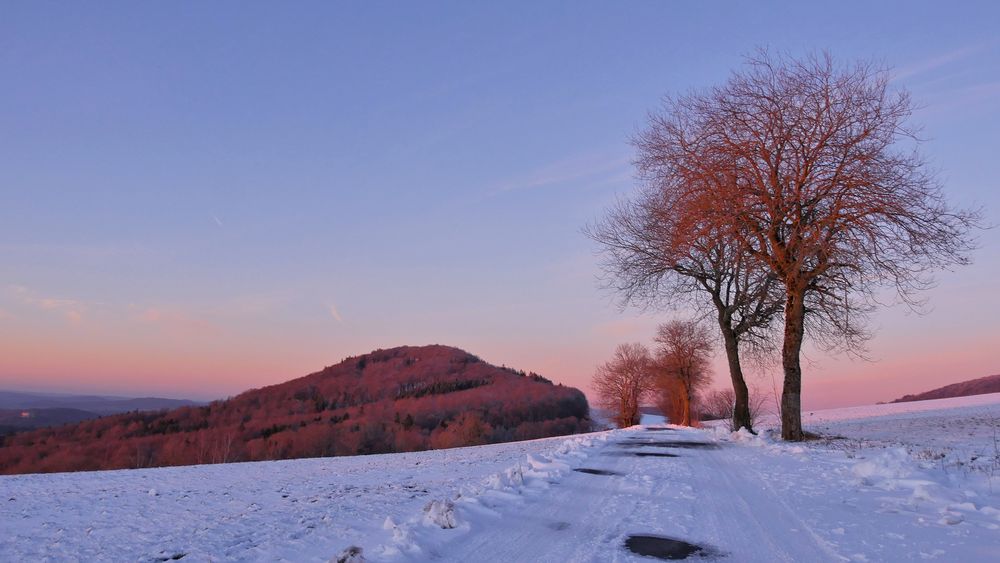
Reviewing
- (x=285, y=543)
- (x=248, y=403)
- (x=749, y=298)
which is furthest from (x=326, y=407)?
(x=285, y=543)

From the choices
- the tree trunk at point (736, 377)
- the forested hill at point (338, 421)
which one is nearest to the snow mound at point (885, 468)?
the tree trunk at point (736, 377)

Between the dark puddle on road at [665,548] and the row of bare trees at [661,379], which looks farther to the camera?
the row of bare trees at [661,379]

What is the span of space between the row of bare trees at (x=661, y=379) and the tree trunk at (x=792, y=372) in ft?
100

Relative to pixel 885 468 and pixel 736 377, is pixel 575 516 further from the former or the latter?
pixel 736 377

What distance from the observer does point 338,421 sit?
96.4 meters

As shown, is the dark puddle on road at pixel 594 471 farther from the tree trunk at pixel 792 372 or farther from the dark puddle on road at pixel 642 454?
the tree trunk at pixel 792 372

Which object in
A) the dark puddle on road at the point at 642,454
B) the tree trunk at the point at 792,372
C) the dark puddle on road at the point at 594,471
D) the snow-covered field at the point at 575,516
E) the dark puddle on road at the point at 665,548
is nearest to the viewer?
the dark puddle on road at the point at 665,548

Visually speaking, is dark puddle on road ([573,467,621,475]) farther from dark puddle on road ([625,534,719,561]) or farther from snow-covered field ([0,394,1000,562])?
dark puddle on road ([625,534,719,561])

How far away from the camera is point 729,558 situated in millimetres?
4504

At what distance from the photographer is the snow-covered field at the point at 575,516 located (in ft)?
15.8

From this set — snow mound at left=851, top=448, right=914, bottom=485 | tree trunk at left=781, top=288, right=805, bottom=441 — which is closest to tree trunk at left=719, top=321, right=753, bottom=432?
tree trunk at left=781, top=288, right=805, bottom=441

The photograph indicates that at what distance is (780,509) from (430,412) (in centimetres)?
9418

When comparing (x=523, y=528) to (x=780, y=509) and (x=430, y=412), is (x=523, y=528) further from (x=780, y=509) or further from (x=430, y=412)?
(x=430, y=412)

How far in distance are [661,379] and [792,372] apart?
43.3 m
